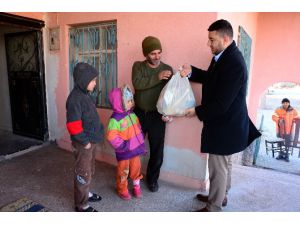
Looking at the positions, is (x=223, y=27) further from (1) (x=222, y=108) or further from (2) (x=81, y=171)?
(2) (x=81, y=171)

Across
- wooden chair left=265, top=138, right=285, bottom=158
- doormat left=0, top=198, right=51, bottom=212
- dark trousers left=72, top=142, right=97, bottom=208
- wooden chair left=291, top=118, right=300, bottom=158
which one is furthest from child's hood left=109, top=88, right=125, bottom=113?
wooden chair left=291, top=118, right=300, bottom=158

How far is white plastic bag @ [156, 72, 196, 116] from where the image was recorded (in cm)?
242

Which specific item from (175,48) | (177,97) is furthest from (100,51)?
(177,97)

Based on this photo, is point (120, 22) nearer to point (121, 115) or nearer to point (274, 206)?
point (121, 115)

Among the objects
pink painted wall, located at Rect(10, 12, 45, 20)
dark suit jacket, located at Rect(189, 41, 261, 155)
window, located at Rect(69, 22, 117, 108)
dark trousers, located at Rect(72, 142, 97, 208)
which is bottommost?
dark trousers, located at Rect(72, 142, 97, 208)

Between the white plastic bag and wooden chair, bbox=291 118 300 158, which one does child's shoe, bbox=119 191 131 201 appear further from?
wooden chair, bbox=291 118 300 158

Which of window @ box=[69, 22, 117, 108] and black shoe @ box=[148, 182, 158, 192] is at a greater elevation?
window @ box=[69, 22, 117, 108]

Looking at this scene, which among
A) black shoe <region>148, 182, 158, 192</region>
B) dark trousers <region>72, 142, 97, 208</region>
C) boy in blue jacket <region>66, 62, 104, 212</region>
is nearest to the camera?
boy in blue jacket <region>66, 62, 104, 212</region>

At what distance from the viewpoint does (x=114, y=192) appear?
110 inches

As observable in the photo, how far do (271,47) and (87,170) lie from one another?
16.4ft

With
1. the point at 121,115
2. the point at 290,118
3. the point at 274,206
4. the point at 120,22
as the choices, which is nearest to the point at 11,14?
the point at 120,22

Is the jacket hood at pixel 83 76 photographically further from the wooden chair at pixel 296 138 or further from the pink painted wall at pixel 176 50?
the wooden chair at pixel 296 138

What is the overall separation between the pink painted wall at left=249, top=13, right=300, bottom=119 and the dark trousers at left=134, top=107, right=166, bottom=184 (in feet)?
12.8

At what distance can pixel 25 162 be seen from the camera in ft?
11.9
